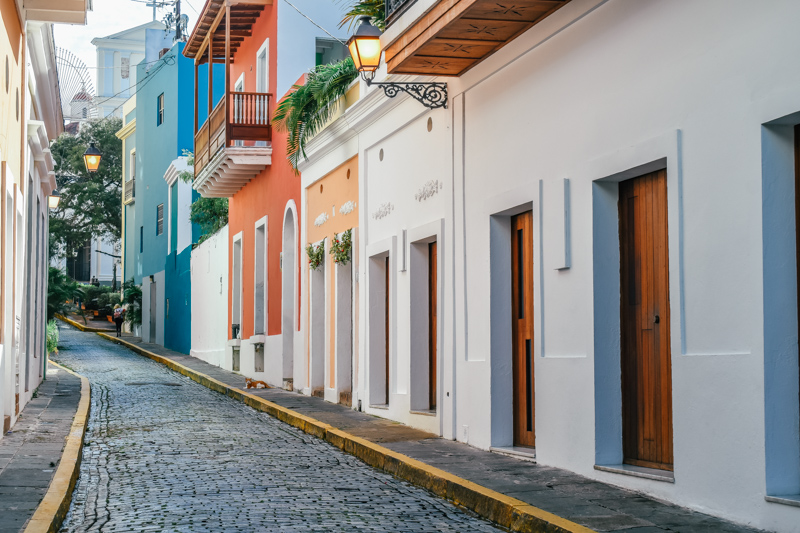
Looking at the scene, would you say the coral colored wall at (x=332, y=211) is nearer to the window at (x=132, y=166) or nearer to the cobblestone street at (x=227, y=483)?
the cobblestone street at (x=227, y=483)

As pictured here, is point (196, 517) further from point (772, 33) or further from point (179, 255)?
point (179, 255)

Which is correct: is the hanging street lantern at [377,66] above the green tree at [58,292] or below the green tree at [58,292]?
above

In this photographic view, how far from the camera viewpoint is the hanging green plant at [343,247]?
587 inches

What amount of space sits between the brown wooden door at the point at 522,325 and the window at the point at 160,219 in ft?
86.8

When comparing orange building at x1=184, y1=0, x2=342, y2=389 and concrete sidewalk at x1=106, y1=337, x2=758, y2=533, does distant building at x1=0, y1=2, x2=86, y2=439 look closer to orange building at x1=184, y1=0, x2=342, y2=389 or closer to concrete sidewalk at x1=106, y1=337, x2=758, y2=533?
concrete sidewalk at x1=106, y1=337, x2=758, y2=533

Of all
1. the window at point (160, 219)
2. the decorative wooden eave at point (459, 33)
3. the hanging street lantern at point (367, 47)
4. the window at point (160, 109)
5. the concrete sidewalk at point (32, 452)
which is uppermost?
the window at point (160, 109)

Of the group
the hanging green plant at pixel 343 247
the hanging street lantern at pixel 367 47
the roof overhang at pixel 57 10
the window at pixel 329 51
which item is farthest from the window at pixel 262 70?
the hanging street lantern at pixel 367 47

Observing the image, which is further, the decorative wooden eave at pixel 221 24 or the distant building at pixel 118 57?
the distant building at pixel 118 57

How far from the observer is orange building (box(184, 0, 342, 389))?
1892 centimetres

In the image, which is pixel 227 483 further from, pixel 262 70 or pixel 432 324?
pixel 262 70

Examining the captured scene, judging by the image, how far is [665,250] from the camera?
7.28 metres

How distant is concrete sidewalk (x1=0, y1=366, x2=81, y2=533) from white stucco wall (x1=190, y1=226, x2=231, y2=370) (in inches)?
359

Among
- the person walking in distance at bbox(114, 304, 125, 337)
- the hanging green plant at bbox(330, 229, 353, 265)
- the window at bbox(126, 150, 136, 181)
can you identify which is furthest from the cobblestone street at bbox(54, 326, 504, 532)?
the window at bbox(126, 150, 136, 181)

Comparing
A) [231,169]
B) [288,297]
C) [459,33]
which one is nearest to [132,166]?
[231,169]
